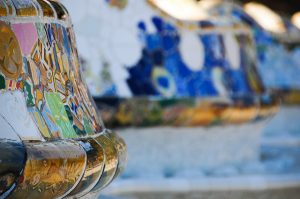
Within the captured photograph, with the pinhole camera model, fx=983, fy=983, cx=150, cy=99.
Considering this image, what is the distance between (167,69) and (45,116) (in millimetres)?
3254

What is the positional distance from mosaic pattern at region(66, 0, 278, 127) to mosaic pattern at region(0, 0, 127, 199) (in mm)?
2331

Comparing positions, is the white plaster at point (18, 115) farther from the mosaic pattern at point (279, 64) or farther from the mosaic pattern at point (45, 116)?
the mosaic pattern at point (279, 64)

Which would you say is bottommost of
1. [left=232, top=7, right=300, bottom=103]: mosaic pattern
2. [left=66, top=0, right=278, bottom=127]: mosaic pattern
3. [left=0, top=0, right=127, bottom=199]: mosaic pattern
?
[left=232, top=7, right=300, bottom=103]: mosaic pattern

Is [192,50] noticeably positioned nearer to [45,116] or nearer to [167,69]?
[167,69]

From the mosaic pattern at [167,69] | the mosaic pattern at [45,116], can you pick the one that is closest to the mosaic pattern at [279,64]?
the mosaic pattern at [167,69]

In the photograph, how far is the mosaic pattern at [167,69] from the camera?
512 centimetres

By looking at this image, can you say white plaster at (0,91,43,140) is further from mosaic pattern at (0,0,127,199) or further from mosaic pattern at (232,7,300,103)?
mosaic pattern at (232,7,300,103)

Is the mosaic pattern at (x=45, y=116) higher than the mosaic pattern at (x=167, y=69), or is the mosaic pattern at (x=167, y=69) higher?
the mosaic pattern at (x=45, y=116)

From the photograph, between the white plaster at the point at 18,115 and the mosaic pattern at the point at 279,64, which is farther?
the mosaic pattern at the point at 279,64

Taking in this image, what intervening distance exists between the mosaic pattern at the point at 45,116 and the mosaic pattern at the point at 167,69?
2.33 meters

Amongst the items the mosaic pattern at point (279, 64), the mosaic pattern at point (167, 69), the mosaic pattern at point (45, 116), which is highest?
the mosaic pattern at point (45, 116)

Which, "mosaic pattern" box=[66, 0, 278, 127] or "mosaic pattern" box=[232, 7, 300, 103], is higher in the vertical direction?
"mosaic pattern" box=[66, 0, 278, 127]

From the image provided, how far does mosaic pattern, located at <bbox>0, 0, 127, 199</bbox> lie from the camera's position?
2.06 metres

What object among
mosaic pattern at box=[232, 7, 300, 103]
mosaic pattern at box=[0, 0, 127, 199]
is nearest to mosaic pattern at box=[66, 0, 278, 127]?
mosaic pattern at box=[232, 7, 300, 103]
